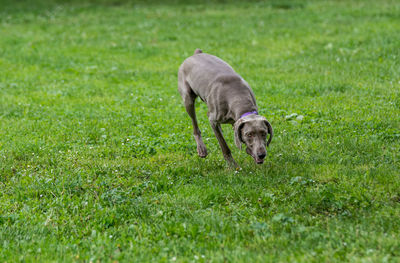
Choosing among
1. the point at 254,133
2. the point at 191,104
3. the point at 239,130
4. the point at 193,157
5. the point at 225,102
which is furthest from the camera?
the point at 191,104

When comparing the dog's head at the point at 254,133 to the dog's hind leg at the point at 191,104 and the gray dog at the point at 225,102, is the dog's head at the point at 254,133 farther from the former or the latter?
the dog's hind leg at the point at 191,104

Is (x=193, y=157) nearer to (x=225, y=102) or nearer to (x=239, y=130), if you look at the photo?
(x=225, y=102)

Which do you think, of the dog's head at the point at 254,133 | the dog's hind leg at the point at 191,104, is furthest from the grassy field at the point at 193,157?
the dog's head at the point at 254,133

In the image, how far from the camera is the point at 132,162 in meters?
7.03

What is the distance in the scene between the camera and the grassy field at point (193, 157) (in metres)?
4.77

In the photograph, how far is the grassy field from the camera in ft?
15.6

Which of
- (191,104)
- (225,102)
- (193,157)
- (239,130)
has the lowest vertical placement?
(193,157)

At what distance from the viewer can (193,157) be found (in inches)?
282

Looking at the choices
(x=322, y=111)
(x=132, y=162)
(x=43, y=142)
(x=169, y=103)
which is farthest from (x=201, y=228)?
(x=169, y=103)

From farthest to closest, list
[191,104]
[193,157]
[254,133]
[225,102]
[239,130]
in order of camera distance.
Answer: [191,104] → [193,157] → [225,102] → [239,130] → [254,133]

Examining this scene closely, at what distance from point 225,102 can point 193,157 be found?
3.30 ft

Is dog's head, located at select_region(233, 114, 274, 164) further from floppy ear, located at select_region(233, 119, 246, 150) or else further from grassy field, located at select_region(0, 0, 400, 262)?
grassy field, located at select_region(0, 0, 400, 262)

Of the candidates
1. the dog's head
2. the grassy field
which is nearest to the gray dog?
the dog's head

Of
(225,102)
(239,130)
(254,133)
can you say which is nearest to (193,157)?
(225,102)
